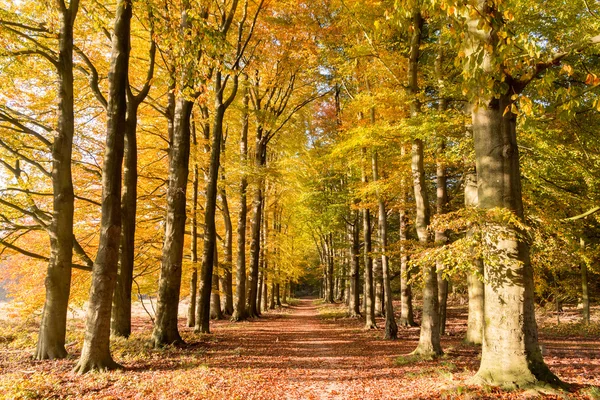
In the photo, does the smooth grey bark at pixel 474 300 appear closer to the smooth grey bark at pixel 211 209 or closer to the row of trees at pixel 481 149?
the row of trees at pixel 481 149

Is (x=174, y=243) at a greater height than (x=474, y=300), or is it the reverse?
(x=174, y=243)

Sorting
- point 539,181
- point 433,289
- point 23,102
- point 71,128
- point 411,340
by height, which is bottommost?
point 411,340

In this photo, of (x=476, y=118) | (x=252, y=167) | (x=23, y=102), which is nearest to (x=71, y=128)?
(x=23, y=102)

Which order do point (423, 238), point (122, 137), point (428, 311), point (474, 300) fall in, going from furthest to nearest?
1. point (474, 300)
2. point (423, 238)
3. point (428, 311)
4. point (122, 137)

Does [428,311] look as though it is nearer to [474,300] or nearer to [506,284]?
[474,300]

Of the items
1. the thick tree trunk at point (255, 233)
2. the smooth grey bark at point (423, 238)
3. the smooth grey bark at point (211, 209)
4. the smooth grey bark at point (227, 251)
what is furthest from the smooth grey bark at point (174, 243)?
the thick tree trunk at point (255, 233)

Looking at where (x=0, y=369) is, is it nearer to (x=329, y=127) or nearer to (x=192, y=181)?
(x=192, y=181)

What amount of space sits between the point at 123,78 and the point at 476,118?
6.97 metres

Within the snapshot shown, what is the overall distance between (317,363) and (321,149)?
13.1 m

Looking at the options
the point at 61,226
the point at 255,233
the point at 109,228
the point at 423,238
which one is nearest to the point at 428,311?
the point at 423,238

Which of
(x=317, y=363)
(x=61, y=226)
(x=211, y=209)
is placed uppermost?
(x=211, y=209)

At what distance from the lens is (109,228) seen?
7.13m

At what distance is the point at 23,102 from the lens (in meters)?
11.7

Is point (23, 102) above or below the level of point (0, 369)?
above
